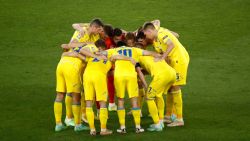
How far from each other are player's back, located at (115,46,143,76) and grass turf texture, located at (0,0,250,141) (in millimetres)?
1198

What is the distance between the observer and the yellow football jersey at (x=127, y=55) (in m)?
14.3

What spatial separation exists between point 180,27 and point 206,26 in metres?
0.83

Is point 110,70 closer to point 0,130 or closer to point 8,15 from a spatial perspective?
point 0,130

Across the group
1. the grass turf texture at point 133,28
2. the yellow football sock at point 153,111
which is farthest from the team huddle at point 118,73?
the grass turf texture at point 133,28

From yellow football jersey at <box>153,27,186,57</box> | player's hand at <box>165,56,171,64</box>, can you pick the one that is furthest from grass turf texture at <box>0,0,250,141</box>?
yellow football jersey at <box>153,27,186,57</box>

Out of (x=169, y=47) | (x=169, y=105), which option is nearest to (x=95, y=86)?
(x=169, y=47)

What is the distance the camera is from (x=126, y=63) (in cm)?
1441

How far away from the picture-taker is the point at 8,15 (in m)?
24.5

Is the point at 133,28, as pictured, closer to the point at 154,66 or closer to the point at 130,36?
the point at 130,36

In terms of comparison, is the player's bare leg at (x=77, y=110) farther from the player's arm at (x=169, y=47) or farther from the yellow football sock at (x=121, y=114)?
the player's arm at (x=169, y=47)

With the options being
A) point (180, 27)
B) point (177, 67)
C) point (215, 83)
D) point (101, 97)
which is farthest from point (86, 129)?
point (180, 27)

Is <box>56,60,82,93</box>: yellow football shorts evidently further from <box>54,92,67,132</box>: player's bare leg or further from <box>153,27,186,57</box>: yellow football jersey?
<box>153,27,186,57</box>: yellow football jersey

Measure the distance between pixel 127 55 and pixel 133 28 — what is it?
8588 mm

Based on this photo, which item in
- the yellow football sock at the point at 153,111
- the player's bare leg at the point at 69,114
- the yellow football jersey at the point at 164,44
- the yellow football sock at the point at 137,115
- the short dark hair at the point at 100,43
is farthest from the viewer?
the yellow football jersey at the point at 164,44
